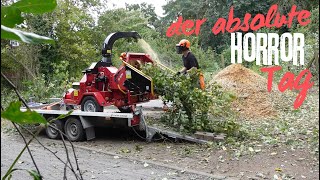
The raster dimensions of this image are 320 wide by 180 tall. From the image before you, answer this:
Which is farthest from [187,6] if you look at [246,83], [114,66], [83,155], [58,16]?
[83,155]

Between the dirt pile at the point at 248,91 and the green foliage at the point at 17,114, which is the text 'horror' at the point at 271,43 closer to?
the dirt pile at the point at 248,91

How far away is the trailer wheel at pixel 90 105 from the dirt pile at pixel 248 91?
2054mm

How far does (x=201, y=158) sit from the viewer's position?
4258mm

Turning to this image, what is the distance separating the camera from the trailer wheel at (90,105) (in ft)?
17.6

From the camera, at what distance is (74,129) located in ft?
17.8

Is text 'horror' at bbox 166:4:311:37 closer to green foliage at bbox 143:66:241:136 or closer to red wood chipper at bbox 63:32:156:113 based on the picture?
green foliage at bbox 143:66:241:136

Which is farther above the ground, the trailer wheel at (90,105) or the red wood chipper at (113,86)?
the red wood chipper at (113,86)

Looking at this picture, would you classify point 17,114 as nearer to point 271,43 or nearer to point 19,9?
point 19,9

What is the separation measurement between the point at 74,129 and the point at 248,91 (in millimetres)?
2913

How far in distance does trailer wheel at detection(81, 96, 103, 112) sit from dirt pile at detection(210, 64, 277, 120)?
80.9 inches

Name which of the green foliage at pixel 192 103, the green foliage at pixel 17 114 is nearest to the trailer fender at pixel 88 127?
the green foliage at pixel 192 103

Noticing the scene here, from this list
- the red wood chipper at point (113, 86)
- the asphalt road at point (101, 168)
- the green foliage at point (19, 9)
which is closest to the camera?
the green foliage at point (19, 9)

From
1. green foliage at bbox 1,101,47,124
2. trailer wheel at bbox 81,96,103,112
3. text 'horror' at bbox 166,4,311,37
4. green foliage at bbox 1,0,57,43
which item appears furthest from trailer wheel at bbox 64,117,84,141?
green foliage at bbox 1,101,47,124

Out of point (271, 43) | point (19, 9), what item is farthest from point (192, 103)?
point (19, 9)
